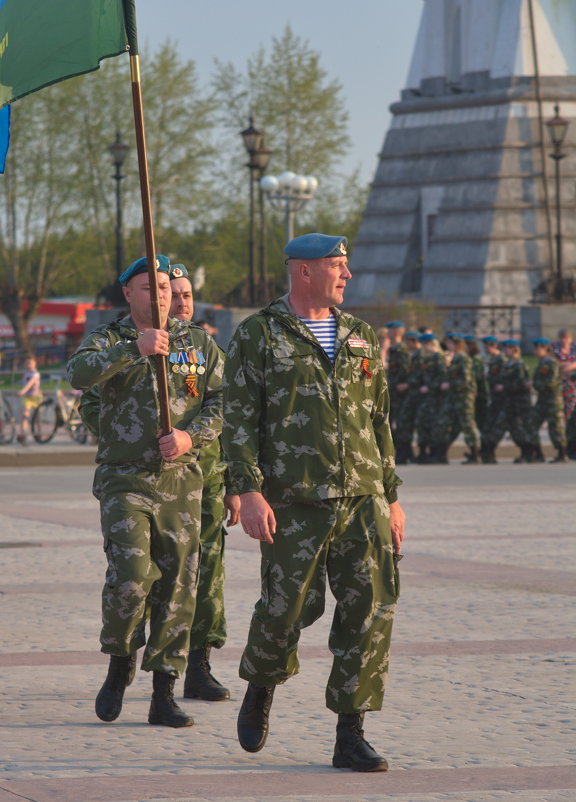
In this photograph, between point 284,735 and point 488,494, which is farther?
point 488,494

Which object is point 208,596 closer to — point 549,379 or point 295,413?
point 295,413

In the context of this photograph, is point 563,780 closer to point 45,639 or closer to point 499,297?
point 45,639

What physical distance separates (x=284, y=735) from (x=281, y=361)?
60.0 inches

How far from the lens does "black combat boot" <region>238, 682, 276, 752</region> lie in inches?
248

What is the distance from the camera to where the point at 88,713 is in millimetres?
7121

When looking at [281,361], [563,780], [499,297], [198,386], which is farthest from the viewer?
[499,297]

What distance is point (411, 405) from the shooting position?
25328mm

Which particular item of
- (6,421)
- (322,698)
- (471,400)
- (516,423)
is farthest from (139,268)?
(6,421)

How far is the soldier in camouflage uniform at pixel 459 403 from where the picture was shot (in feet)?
81.1

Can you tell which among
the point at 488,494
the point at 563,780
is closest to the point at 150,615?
the point at 563,780

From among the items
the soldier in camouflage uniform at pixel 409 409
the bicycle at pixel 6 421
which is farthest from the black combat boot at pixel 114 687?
the bicycle at pixel 6 421

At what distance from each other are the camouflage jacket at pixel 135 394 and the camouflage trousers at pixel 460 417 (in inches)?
695

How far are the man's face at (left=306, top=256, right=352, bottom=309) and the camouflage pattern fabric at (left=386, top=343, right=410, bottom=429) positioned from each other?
750 inches

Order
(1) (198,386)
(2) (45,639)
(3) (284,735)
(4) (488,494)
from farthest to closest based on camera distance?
(4) (488,494) < (2) (45,639) < (1) (198,386) < (3) (284,735)
